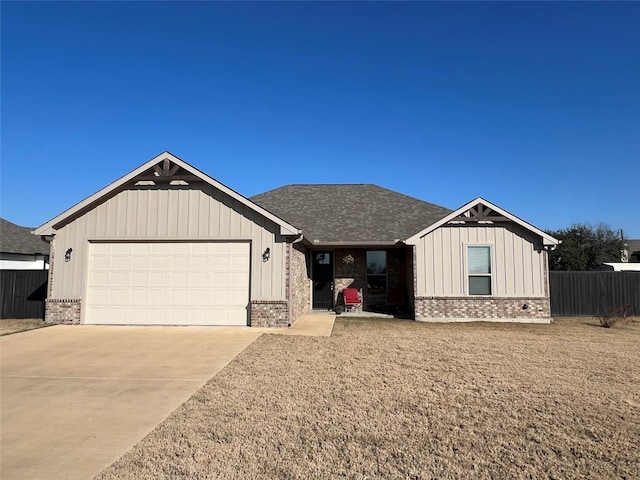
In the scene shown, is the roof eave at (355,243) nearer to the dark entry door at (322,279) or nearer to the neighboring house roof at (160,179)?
the dark entry door at (322,279)

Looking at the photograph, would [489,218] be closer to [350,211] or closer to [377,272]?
[377,272]

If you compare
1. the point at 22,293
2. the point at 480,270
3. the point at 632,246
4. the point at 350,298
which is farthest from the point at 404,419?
the point at 632,246

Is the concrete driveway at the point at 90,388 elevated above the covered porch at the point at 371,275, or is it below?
below

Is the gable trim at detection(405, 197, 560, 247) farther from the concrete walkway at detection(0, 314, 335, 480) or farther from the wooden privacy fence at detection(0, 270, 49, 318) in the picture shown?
the wooden privacy fence at detection(0, 270, 49, 318)

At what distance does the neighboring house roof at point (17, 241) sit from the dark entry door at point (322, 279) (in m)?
16.5

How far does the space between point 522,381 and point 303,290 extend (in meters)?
9.51

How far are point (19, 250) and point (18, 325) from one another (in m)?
14.3

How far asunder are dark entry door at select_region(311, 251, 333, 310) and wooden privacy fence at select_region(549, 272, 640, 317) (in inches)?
330

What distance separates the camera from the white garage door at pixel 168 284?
1174 cm

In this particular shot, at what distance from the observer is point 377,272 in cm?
1623

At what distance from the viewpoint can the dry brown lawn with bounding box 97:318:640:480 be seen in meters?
3.57

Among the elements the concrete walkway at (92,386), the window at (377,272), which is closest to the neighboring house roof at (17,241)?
the concrete walkway at (92,386)

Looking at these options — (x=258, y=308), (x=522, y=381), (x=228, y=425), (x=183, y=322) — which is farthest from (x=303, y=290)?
(x=228, y=425)

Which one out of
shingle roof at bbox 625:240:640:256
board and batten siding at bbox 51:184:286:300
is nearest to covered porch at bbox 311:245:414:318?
board and batten siding at bbox 51:184:286:300
